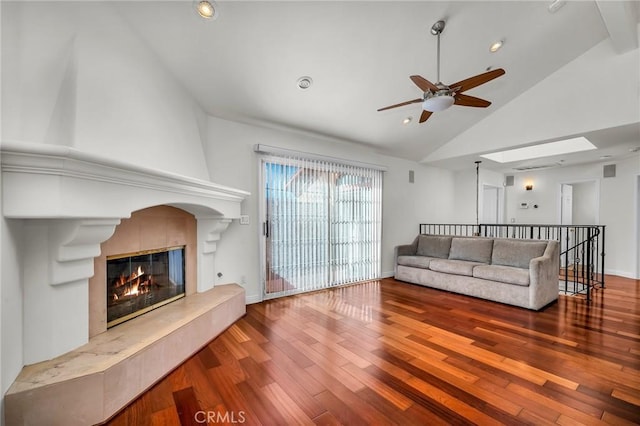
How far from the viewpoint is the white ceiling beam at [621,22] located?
2854mm

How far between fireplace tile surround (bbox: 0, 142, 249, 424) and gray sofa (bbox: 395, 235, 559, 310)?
3.95m

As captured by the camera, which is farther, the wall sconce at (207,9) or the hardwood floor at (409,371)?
the wall sconce at (207,9)

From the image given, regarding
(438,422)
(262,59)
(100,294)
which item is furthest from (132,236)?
→ (438,422)

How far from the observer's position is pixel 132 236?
239cm

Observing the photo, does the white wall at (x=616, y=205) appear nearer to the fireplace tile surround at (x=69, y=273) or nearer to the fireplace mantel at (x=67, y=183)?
the fireplace tile surround at (x=69, y=273)

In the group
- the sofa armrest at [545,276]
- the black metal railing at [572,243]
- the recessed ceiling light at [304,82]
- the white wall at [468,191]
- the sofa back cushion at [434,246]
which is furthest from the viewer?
the white wall at [468,191]

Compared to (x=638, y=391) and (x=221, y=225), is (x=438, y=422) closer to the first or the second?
(x=638, y=391)

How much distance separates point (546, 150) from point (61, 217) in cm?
727

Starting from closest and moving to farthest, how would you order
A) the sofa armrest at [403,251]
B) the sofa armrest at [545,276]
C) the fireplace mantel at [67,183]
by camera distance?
the fireplace mantel at [67,183] → the sofa armrest at [545,276] → the sofa armrest at [403,251]

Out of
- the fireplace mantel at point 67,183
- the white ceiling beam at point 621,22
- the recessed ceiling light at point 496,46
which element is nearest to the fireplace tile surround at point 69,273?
the fireplace mantel at point 67,183

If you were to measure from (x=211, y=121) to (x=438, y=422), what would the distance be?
3.75 metres

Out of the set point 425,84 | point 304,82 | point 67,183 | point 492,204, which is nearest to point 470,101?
point 425,84

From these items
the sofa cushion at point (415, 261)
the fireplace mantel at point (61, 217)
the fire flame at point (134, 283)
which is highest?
the fireplace mantel at point (61, 217)

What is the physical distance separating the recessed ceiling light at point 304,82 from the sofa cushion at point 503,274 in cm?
360
